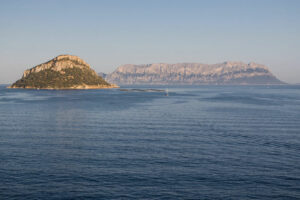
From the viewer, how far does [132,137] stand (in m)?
52.9

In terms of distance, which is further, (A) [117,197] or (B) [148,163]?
(B) [148,163]

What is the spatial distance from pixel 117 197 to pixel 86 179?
20.5ft

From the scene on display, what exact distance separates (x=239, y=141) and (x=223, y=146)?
5.72 meters

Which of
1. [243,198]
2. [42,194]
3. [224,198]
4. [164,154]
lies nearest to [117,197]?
[42,194]

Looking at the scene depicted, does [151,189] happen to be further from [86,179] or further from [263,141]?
[263,141]

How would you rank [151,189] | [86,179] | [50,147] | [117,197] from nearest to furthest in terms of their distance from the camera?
[117,197]
[151,189]
[86,179]
[50,147]

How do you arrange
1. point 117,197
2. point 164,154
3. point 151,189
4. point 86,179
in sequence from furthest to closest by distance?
1. point 164,154
2. point 86,179
3. point 151,189
4. point 117,197

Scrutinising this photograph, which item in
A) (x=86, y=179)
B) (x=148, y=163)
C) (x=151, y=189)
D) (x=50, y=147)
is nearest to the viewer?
(x=151, y=189)

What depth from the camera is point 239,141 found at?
50.2m

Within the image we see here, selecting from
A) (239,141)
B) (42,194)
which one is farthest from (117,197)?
(239,141)

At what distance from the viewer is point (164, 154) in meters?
41.2

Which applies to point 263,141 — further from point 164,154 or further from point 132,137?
point 132,137

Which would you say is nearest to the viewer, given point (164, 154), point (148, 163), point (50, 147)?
point (148, 163)

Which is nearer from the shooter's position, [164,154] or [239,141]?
[164,154]
